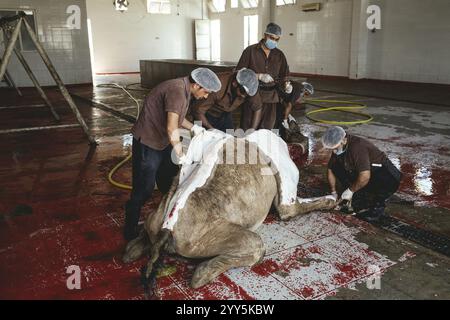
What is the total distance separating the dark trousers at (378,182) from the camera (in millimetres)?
4191

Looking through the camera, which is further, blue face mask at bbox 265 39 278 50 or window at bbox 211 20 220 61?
window at bbox 211 20 220 61

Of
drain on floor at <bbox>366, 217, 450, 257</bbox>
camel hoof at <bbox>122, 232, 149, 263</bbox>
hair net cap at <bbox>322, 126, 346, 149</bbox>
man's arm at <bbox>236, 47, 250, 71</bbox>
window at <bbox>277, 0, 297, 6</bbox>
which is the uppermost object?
window at <bbox>277, 0, 297, 6</bbox>

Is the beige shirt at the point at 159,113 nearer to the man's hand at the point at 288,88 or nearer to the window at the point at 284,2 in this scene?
the man's hand at the point at 288,88

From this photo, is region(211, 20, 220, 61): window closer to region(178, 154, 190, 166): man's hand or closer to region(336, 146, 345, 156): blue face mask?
region(336, 146, 345, 156): blue face mask

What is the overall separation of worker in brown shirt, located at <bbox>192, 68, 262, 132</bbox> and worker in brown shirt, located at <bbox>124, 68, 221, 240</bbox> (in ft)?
2.76

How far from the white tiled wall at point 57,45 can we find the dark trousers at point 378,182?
47.8 ft

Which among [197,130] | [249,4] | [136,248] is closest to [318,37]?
[249,4]

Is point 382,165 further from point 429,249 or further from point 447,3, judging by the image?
point 447,3

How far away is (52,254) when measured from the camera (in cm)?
346

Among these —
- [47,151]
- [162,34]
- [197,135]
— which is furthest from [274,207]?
[162,34]

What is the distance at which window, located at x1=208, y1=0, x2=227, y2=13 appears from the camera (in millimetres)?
24109

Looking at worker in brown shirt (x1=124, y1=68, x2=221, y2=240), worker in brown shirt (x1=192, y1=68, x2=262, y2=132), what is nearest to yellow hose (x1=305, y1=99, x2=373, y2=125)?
worker in brown shirt (x1=192, y1=68, x2=262, y2=132)

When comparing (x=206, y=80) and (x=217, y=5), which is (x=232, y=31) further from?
(x=206, y=80)

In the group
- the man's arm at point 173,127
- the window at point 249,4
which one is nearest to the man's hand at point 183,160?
the man's arm at point 173,127
